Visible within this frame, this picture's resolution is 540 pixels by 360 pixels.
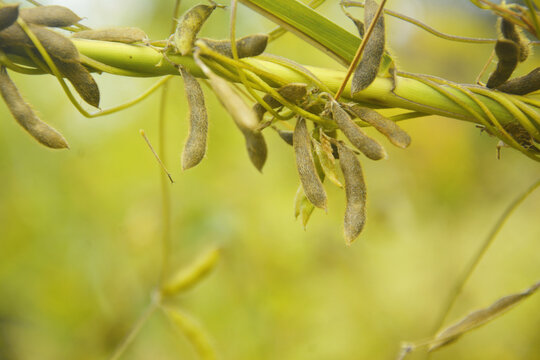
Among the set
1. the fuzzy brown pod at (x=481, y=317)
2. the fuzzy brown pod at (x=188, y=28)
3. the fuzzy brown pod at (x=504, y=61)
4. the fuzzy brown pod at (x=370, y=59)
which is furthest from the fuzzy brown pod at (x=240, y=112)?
the fuzzy brown pod at (x=481, y=317)

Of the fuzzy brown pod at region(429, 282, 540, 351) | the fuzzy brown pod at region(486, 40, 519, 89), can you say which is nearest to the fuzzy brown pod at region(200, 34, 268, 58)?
the fuzzy brown pod at region(486, 40, 519, 89)

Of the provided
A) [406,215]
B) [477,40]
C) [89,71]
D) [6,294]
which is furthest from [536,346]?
[6,294]

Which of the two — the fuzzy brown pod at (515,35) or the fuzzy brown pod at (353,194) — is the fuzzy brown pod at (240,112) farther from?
the fuzzy brown pod at (515,35)

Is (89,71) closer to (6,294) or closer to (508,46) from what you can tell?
(508,46)

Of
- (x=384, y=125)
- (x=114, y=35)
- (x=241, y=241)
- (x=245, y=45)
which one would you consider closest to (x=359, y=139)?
(x=384, y=125)

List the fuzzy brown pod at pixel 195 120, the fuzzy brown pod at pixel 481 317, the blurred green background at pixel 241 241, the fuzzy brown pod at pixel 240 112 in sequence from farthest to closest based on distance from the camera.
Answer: the blurred green background at pixel 241 241, the fuzzy brown pod at pixel 481 317, the fuzzy brown pod at pixel 195 120, the fuzzy brown pod at pixel 240 112
